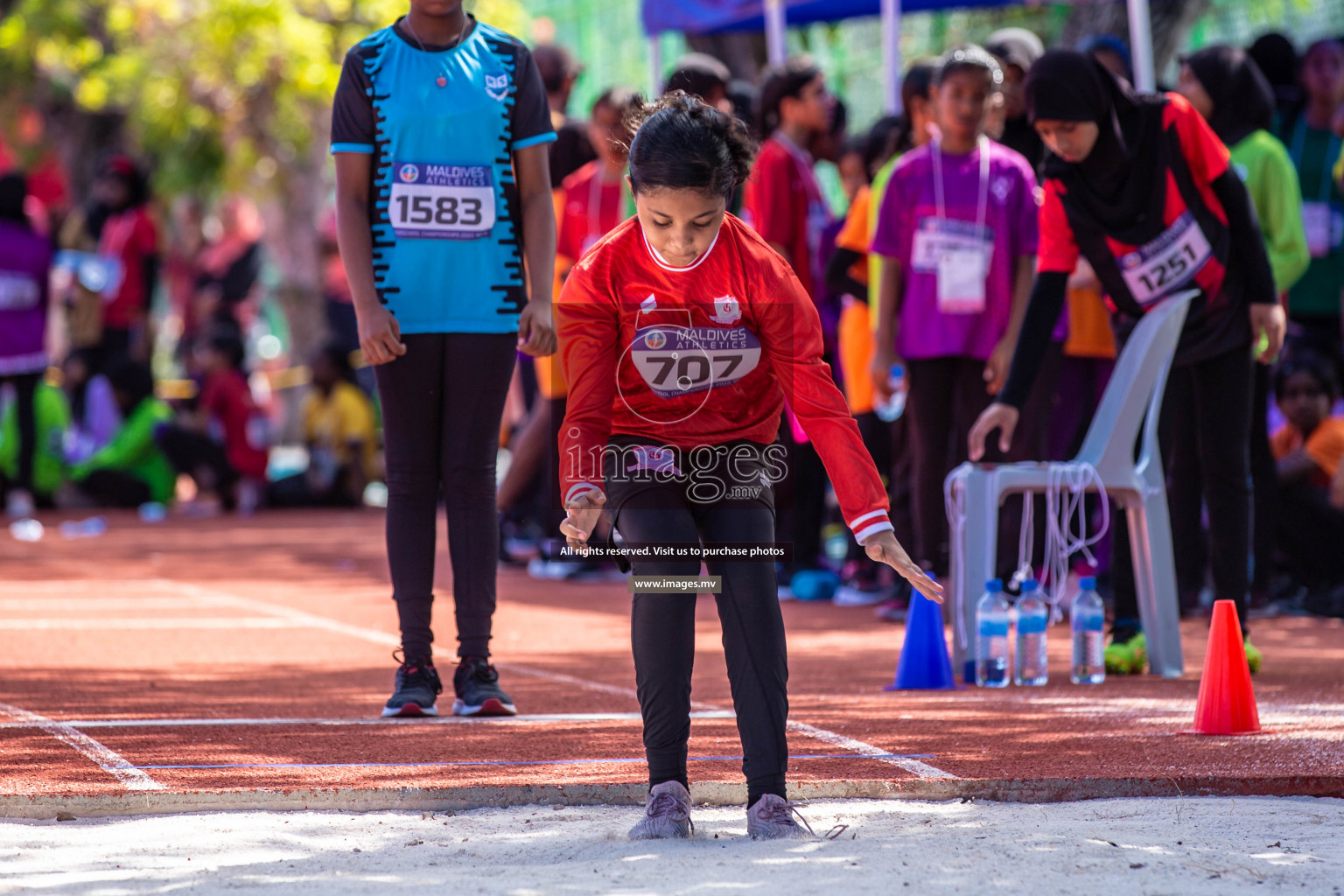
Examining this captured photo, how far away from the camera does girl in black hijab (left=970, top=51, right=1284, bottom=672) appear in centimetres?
593

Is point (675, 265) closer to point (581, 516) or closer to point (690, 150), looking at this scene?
point (690, 150)

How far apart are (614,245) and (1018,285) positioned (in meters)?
3.84

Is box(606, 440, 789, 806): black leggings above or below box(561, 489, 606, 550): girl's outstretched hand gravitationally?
below

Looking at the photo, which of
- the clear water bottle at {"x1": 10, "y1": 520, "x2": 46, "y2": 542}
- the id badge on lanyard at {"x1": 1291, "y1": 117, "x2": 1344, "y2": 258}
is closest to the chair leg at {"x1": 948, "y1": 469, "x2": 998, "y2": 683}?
the id badge on lanyard at {"x1": 1291, "y1": 117, "x2": 1344, "y2": 258}

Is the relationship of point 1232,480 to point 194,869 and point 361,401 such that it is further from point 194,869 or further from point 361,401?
point 361,401

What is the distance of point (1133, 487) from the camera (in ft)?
19.6

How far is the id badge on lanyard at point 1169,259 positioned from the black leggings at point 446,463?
7.48ft

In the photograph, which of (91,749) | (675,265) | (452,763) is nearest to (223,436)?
(91,749)

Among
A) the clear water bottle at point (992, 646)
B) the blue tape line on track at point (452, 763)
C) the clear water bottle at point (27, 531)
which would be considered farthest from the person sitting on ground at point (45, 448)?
the blue tape line on track at point (452, 763)

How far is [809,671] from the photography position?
20.4ft

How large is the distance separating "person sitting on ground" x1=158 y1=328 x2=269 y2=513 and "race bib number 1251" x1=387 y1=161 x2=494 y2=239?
9968mm

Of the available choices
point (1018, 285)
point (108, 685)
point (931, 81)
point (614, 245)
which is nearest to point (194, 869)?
point (614, 245)

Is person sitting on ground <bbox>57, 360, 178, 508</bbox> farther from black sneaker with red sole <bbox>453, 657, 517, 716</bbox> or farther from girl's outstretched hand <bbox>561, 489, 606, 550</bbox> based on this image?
girl's outstretched hand <bbox>561, 489, 606, 550</bbox>

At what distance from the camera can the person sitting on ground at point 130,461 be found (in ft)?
48.5
